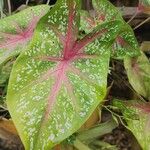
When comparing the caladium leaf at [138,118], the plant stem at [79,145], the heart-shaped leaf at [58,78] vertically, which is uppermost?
the heart-shaped leaf at [58,78]

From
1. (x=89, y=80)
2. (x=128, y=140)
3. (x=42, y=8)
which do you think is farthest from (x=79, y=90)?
(x=128, y=140)

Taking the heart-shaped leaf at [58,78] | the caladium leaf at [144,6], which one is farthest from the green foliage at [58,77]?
the caladium leaf at [144,6]

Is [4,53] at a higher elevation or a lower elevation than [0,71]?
higher

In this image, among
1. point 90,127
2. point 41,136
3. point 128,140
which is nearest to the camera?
point 41,136

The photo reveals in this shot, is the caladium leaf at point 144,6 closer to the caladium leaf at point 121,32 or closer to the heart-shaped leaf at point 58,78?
the caladium leaf at point 121,32

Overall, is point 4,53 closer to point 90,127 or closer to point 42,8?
point 42,8

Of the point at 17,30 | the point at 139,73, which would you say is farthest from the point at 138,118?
the point at 17,30

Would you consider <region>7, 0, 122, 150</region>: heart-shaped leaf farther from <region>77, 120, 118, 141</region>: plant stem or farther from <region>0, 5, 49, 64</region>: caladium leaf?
<region>77, 120, 118, 141</region>: plant stem
